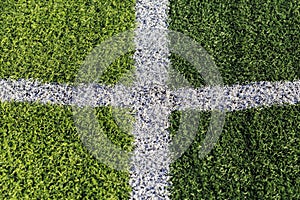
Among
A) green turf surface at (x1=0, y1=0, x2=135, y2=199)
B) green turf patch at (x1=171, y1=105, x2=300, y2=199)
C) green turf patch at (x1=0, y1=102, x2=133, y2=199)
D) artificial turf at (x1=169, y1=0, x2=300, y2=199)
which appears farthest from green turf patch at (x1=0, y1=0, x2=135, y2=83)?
green turf patch at (x1=171, y1=105, x2=300, y2=199)

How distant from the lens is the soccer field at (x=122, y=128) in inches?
74.1

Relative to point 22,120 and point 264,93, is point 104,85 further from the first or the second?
point 264,93

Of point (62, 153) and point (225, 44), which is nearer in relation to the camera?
point (62, 153)

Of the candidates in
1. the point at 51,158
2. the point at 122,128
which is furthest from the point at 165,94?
the point at 51,158

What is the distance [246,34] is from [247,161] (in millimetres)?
701

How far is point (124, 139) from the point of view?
2006 mm

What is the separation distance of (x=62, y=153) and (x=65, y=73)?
0.44 metres

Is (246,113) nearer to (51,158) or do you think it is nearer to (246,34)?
(246,34)

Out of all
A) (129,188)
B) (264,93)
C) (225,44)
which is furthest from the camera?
(225,44)

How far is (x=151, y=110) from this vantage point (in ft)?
6.73

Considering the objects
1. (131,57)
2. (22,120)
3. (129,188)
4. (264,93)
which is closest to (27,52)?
(22,120)

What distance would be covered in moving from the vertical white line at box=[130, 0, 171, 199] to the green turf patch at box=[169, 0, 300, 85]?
0.08 metres

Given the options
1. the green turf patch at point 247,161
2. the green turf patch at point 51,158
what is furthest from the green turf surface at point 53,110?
the green turf patch at point 247,161

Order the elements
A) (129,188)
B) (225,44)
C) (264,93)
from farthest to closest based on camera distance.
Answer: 1. (225,44)
2. (264,93)
3. (129,188)
